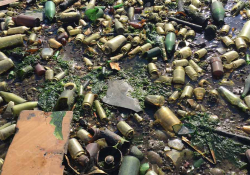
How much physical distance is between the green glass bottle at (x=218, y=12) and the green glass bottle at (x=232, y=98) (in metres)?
2.19

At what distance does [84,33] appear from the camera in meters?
5.75

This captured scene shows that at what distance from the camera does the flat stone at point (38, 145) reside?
290cm

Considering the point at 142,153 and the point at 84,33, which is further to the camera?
the point at 84,33

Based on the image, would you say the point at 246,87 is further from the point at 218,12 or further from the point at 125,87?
the point at 218,12

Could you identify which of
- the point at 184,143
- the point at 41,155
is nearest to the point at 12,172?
the point at 41,155

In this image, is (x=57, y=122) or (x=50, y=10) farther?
(x=50, y=10)

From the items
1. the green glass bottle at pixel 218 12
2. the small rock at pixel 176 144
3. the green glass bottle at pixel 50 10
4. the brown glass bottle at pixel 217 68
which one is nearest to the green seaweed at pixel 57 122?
the small rock at pixel 176 144

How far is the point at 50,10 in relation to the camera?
621 cm

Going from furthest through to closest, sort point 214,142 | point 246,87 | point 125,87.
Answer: point 125,87 < point 246,87 < point 214,142

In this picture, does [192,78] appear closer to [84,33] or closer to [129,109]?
[129,109]

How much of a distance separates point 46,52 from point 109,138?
2600 mm

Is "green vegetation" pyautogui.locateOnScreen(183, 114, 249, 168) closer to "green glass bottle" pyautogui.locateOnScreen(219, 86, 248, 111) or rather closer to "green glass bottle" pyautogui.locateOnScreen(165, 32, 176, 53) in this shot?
"green glass bottle" pyautogui.locateOnScreen(219, 86, 248, 111)

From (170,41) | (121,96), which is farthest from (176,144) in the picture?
(170,41)

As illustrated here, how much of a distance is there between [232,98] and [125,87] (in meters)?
1.78
